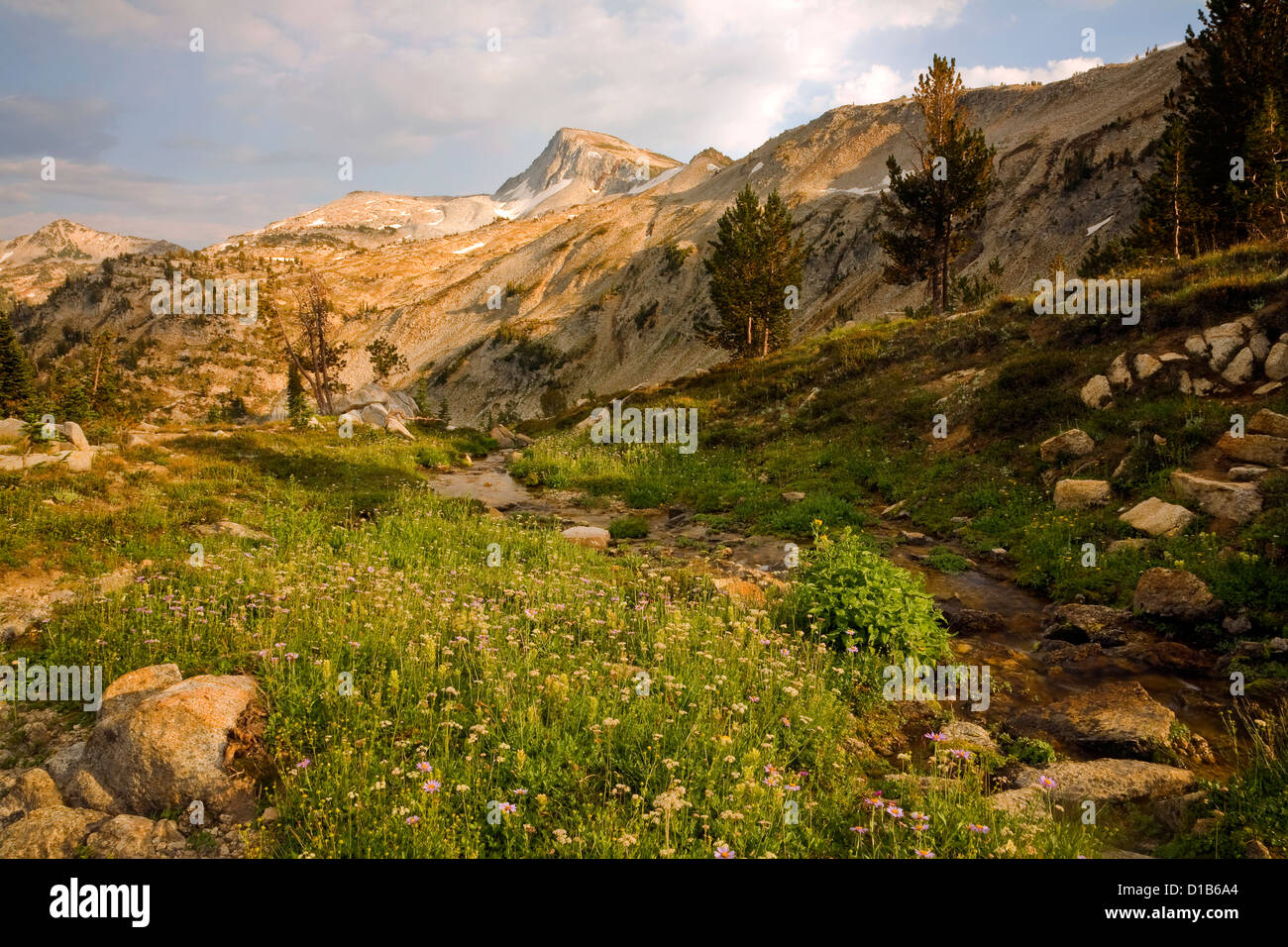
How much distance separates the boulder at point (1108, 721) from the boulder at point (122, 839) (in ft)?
25.3

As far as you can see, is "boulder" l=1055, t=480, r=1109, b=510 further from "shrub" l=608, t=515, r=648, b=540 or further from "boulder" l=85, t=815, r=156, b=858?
"boulder" l=85, t=815, r=156, b=858

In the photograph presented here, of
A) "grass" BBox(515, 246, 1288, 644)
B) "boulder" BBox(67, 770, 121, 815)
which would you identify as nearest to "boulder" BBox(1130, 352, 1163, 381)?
"grass" BBox(515, 246, 1288, 644)

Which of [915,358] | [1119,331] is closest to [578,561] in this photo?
[1119,331]

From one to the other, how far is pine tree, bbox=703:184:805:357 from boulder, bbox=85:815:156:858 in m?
42.8

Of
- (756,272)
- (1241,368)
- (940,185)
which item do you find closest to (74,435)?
(1241,368)

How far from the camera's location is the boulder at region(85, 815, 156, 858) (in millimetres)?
4285

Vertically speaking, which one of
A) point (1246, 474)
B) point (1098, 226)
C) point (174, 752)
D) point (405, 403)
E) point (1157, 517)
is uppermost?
point (1098, 226)

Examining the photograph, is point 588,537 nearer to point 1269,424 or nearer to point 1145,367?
point 1269,424

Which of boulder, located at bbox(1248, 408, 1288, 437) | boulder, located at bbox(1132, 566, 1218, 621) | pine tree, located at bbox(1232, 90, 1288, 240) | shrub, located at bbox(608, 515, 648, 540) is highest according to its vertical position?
pine tree, located at bbox(1232, 90, 1288, 240)

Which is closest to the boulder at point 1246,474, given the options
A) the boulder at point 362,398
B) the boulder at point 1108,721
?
the boulder at point 1108,721

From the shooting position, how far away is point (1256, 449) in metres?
11.4

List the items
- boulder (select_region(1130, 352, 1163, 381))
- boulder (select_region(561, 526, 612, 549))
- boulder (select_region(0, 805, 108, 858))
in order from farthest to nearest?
boulder (select_region(1130, 352, 1163, 381))
boulder (select_region(561, 526, 612, 549))
boulder (select_region(0, 805, 108, 858))

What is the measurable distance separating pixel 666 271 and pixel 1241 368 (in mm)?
94820

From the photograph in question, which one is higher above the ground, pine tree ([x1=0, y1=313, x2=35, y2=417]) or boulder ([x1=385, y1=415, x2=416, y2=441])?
pine tree ([x1=0, y1=313, x2=35, y2=417])
